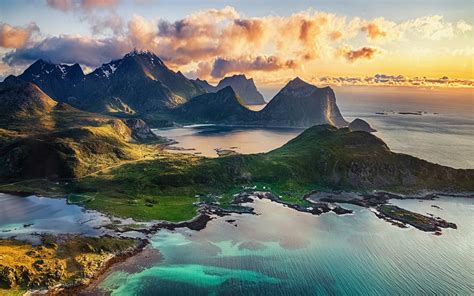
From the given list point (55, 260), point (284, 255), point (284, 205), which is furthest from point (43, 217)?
point (284, 205)

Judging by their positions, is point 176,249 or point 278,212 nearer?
point 176,249

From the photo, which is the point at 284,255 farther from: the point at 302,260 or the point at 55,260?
the point at 55,260

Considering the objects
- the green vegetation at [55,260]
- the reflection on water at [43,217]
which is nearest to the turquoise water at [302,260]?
the green vegetation at [55,260]

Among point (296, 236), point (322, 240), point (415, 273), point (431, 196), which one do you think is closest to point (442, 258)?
point (415, 273)

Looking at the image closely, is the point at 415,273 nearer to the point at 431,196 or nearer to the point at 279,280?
the point at 279,280

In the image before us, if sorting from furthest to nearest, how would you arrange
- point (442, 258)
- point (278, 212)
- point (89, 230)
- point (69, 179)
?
1. point (69, 179)
2. point (278, 212)
3. point (89, 230)
4. point (442, 258)

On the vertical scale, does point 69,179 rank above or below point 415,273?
above

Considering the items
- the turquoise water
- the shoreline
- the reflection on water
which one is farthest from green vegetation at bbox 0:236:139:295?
the reflection on water
